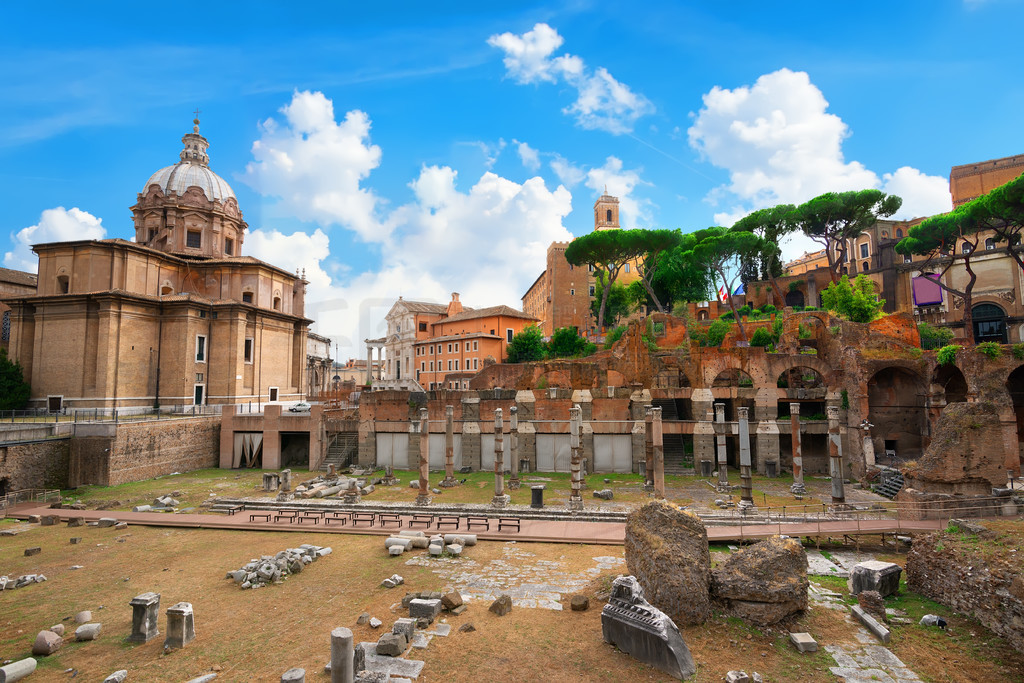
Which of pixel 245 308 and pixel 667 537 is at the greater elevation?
pixel 245 308

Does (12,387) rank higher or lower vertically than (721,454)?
higher

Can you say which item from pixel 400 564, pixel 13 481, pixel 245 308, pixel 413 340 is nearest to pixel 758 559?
pixel 400 564

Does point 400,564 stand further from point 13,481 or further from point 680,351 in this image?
point 680,351

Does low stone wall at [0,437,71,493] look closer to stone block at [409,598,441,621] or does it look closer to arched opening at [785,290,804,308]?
stone block at [409,598,441,621]

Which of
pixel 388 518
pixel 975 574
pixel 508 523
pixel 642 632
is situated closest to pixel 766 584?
pixel 642 632

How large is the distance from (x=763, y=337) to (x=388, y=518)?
29877 millimetres

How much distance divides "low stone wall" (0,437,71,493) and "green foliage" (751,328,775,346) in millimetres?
41852

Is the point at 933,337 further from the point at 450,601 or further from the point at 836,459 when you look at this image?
the point at 450,601

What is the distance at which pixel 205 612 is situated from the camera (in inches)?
453

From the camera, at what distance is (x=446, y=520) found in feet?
61.4

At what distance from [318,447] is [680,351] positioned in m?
23.0

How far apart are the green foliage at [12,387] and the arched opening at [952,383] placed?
53.4m

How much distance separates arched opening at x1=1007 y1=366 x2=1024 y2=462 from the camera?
2720cm

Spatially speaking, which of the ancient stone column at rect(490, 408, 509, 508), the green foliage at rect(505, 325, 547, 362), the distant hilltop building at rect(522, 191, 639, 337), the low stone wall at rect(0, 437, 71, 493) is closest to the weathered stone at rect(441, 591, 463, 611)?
the ancient stone column at rect(490, 408, 509, 508)
